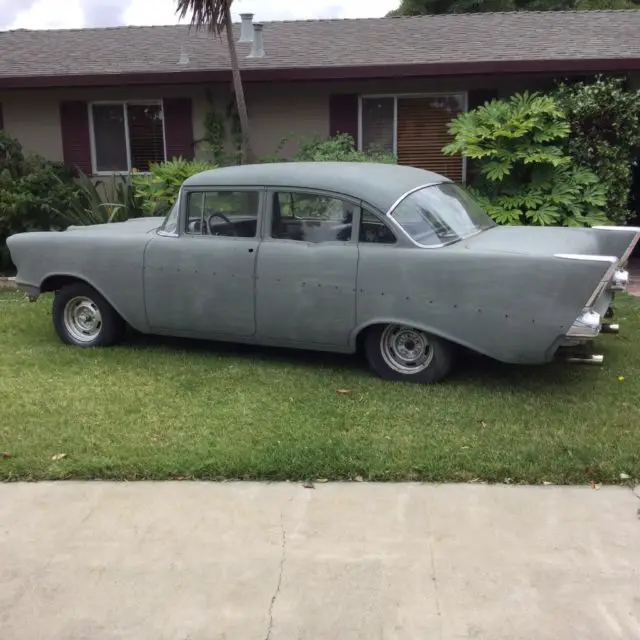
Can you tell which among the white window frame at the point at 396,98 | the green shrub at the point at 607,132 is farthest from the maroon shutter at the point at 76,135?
the green shrub at the point at 607,132

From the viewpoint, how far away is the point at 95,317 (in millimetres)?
6926

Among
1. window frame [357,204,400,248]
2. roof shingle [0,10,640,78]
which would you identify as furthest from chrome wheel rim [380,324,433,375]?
roof shingle [0,10,640,78]

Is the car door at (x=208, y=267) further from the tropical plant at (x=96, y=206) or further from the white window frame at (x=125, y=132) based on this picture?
the white window frame at (x=125, y=132)

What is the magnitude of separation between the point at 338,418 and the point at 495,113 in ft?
21.4

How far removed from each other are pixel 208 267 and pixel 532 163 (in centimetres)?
564

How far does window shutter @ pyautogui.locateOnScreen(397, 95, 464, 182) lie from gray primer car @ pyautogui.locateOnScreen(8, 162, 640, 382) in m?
5.36

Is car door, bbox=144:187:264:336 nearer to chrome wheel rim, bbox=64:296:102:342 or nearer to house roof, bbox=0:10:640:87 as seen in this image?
chrome wheel rim, bbox=64:296:102:342

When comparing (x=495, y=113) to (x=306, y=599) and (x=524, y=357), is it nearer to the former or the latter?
(x=524, y=357)

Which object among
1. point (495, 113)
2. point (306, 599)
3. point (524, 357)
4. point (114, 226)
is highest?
point (495, 113)

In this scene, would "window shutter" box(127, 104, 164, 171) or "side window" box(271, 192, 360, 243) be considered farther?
"window shutter" box(127, 104, 164, 171)

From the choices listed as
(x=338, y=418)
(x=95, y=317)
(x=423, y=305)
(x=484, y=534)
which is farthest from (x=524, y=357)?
(x=95, y=317)

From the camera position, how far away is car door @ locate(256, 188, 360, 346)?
5660 mm

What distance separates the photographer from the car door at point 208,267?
19.7 feet

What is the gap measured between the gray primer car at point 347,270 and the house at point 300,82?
524 centimetres
